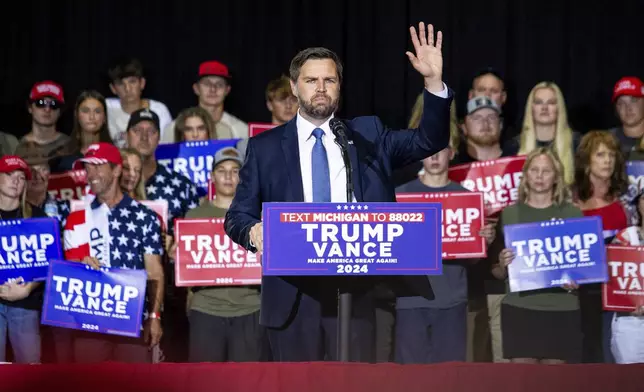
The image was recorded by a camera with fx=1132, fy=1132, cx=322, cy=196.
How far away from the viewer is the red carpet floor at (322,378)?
10.8 feet

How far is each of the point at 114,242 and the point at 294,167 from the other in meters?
2.50

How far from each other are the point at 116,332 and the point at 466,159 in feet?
7.23

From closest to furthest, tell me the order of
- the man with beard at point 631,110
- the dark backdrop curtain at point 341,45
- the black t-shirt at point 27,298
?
the black t-shirt at point 27,298 → the man with beard at point 631,110 → the dark backdrop curtain at point 341,45

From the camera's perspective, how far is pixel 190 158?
6465mm

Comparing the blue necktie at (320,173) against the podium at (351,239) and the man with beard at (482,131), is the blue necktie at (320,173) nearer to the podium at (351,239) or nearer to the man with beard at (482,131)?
the podium at (351,239)

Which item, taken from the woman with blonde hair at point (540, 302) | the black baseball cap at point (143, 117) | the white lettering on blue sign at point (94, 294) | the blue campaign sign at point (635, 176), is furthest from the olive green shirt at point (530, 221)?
the black baseball cap at point (143, 117)

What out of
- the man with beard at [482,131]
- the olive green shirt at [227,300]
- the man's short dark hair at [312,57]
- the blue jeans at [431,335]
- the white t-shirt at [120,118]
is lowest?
the blue jeans at [431,335]

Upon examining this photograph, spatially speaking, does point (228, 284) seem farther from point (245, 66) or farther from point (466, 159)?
point (245, 66)

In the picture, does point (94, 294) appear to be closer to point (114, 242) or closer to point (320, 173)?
point (114, 242)

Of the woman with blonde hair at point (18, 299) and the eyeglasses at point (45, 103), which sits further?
the eyeglasses at point (45, 103)

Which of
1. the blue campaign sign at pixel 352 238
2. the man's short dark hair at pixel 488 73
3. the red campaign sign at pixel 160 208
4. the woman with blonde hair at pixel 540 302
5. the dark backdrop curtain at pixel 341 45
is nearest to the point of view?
the blue campaign sign at pixel 352 238

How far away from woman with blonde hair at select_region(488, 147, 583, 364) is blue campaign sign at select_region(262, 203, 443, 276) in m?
2.62

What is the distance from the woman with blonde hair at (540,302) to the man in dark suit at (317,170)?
2.30m

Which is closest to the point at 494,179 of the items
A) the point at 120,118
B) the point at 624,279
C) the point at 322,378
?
the point at 624,279
